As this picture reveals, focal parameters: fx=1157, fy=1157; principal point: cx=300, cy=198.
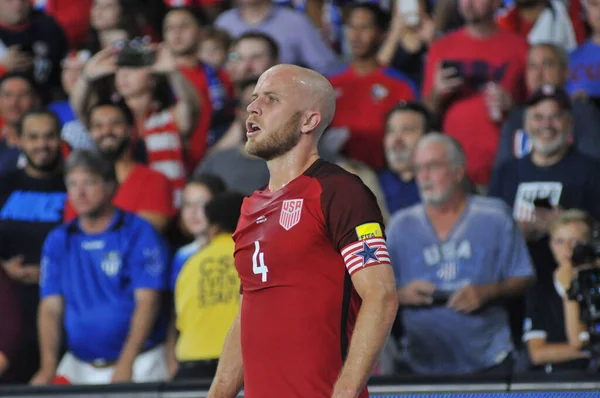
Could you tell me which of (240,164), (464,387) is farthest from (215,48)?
(464,387)

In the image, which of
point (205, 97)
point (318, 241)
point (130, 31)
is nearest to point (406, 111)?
point (205, 97)

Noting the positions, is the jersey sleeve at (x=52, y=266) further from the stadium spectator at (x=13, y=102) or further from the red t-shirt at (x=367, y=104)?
the red t-shirt at (x=367, y=104)

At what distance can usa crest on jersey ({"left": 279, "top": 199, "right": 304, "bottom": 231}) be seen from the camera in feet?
11.9

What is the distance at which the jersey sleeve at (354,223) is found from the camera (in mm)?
3477

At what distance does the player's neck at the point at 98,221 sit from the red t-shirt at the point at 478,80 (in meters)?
2.68

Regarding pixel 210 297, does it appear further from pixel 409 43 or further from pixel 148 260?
pixel 409 43

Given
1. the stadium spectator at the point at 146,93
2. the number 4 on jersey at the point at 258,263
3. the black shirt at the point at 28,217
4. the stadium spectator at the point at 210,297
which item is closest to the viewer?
the number 4 on jersey at the point at 258,263

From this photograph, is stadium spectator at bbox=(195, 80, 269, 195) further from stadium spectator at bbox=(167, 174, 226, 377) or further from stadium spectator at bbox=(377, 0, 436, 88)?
stadium spectator at bbox=(377, 0, 436, 88)

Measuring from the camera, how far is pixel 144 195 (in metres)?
7.98

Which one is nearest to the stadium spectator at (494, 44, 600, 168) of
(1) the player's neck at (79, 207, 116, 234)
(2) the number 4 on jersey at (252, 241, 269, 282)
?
(1) the player's neck at (79, 207, 116, 234)

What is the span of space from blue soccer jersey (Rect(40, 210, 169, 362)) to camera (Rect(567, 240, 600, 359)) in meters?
2.69

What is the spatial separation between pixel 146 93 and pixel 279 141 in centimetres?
539

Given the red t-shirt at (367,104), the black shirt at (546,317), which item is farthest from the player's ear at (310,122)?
the red t-shirt at (367,104)

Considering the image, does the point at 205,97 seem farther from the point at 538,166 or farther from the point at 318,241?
the point at 318,241
